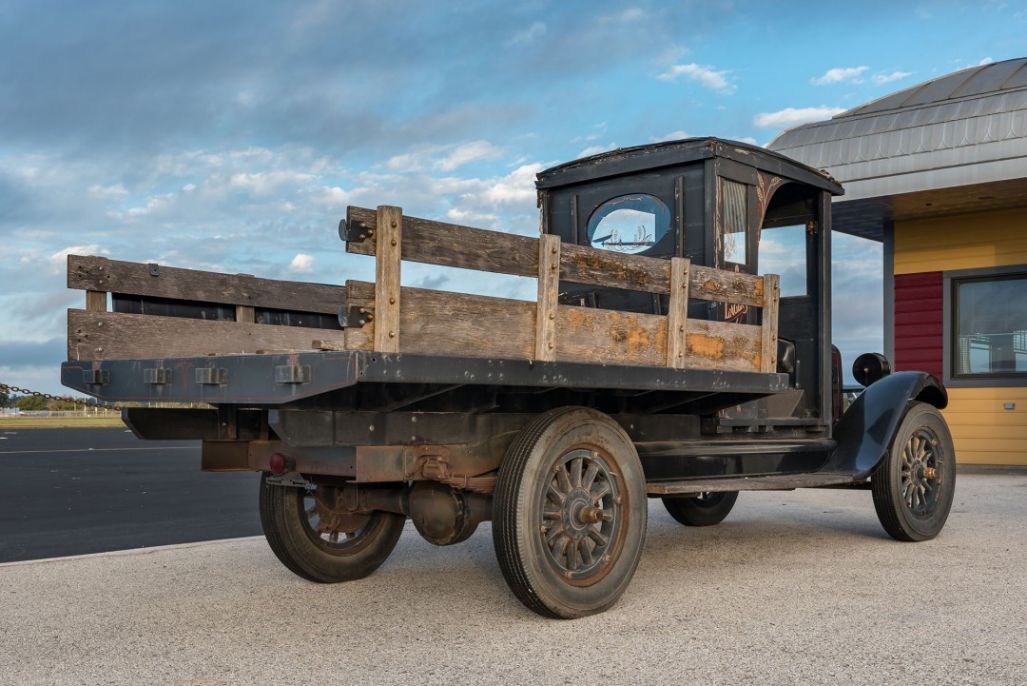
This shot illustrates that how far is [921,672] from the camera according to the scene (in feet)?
11.8

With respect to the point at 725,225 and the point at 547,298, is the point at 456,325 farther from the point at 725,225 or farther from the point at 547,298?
the point at 725,225

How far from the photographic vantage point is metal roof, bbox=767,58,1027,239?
11.4 meters

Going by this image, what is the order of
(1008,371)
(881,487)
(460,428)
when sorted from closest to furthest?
(460,428), (881,487), (1008,371)

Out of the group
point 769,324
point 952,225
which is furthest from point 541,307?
point 952,225

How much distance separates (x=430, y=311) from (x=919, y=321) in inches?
452

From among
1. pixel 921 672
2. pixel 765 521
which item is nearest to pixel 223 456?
pixel 921 672

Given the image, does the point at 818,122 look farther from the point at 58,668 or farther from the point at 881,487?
the point at 58,668

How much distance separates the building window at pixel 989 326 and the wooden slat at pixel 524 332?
9.33m

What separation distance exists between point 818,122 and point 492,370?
10731 millimetres

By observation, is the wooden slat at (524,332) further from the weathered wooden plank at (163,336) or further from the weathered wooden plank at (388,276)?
the weathered wooden plank at (163,336)

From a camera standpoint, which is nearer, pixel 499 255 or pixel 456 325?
pixel 456 325

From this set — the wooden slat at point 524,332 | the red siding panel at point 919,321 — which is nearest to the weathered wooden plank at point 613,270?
the wooden slat at point 524,332

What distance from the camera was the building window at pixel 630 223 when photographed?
19.9 ft

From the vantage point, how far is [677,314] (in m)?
4.87
